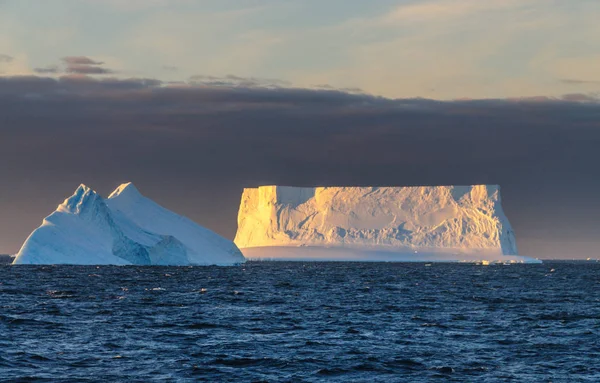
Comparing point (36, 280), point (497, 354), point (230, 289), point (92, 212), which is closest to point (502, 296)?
point (230, 289)

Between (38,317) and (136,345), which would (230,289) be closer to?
(38,317)

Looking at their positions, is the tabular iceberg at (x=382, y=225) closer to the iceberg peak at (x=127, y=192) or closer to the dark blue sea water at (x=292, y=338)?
the iceberg peak at (x=127, y=192)

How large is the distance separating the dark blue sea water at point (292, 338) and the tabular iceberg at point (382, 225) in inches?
3413

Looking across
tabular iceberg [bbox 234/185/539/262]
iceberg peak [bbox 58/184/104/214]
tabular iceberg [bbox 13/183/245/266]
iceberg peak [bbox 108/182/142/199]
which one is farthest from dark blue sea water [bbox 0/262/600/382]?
tabular iceberg [bbox 234/185/539/262]

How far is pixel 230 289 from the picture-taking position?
48156mm

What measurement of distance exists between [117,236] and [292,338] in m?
51.8

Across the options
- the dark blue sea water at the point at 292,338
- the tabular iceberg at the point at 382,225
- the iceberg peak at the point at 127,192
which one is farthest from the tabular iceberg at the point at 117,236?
the tabular iceberg at the point at 382,225

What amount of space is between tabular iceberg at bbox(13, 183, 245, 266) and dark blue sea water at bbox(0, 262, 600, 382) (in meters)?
30.2

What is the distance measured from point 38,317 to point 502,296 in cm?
2513

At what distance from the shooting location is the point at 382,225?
13362 cm

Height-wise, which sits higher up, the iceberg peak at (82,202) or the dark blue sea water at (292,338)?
the iceberg peak at (82,202)

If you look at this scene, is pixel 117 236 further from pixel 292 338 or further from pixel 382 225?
pixel 382 225

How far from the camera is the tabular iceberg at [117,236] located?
71.3 metres

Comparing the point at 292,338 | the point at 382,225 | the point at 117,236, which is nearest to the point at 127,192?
the point at 117,236
